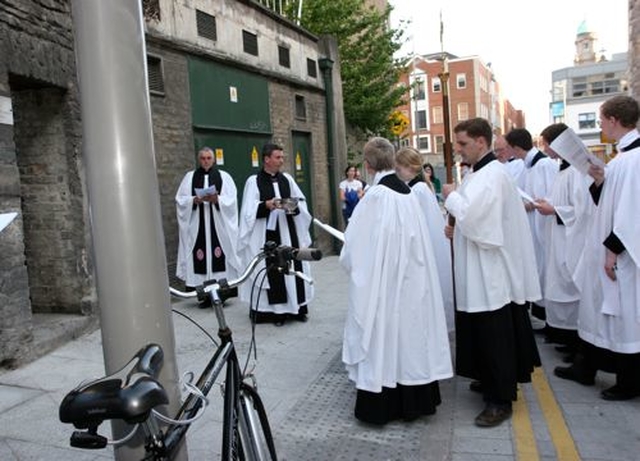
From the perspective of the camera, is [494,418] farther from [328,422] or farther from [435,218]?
[435,218]

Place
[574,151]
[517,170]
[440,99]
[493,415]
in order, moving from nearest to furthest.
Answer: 1. [493,415]
2. [574,151]
3. [517,170]
4. [440,99]

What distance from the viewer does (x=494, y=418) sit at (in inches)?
163

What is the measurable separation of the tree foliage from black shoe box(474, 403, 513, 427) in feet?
50.3

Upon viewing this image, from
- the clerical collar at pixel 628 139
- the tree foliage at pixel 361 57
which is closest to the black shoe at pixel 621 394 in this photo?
the clerical collar at pixel 628 139

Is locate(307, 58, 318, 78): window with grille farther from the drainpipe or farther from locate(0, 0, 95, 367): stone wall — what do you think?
locate(0, 0, 95, 367): stone wall

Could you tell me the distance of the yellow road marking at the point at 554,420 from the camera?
3722 mm

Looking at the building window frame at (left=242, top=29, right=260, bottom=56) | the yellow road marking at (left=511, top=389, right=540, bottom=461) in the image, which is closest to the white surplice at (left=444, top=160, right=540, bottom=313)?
the yellow road marking at (left=511, top=389, right=540, bottom=461)

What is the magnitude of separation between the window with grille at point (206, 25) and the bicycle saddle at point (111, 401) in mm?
8471

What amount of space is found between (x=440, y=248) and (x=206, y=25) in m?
6.16

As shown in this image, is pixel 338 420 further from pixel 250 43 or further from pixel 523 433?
pixel 250 43

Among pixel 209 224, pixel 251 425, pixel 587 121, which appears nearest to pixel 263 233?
pixel 209 224

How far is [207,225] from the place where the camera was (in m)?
8.05

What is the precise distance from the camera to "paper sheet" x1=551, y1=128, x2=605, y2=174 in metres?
4.63

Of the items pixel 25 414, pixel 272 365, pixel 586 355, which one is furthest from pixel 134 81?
pixel 586 355
